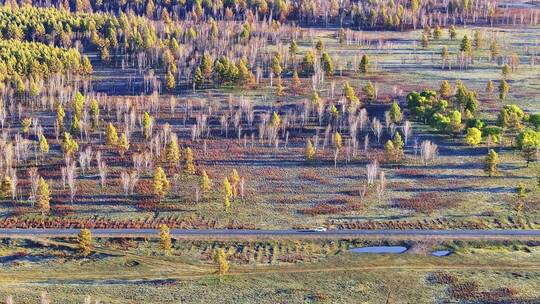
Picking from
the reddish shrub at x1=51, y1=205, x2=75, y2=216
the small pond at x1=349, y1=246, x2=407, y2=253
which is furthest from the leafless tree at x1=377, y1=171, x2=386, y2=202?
the reddish shrub at x1=51, y1=205, x2=75, y2=216

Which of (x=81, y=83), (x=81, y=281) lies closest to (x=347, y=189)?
(x=81, y=281)

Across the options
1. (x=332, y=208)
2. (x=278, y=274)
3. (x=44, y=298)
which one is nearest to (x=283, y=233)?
(x=278, y=274)

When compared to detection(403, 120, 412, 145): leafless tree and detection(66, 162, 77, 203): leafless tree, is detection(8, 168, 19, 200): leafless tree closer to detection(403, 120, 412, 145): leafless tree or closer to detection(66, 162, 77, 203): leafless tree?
detection(66, 162, 77, 203): leafless tree

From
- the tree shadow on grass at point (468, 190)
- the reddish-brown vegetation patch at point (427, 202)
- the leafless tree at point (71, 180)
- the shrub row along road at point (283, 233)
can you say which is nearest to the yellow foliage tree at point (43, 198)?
the leafless tree at point (71, 180)

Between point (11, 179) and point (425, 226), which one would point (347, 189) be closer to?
point (425, 226)

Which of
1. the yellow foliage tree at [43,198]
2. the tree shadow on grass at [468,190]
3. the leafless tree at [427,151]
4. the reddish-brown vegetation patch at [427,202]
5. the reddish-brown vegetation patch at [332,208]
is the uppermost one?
the leafless tree at [427,151]

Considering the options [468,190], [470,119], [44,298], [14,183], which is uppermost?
[470,119]

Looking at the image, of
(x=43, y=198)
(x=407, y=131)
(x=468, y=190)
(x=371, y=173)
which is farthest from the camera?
(x=407, y=131)

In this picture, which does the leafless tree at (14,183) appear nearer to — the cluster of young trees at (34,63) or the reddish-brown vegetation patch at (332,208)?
the reddish-brown vegetation patch at (332,208)

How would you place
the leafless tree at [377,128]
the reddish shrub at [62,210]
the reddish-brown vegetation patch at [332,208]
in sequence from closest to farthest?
1. the reddish shrub at [62,210]
2. the reddish-brown vegetation patch at [332,208]
3. the leafless tree at [377,128]

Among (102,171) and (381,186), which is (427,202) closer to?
(381,186)
